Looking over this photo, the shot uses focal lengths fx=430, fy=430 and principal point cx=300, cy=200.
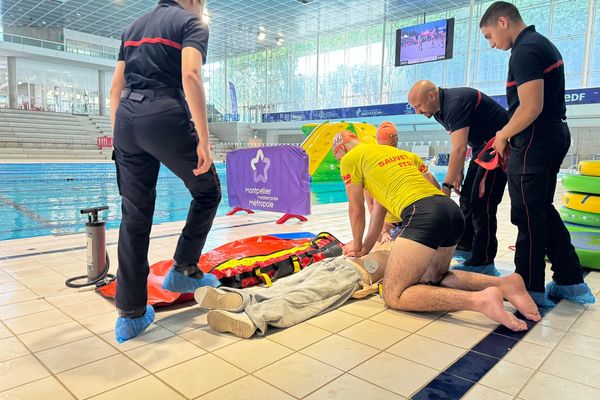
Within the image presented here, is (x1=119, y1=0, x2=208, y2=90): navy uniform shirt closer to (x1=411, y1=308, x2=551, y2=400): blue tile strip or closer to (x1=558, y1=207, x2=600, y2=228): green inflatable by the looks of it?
(x1=411, y1=308, x2=551, y2=400): blue tile strip

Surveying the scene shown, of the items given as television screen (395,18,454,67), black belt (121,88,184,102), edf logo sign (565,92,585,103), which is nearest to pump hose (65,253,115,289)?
black belt (121,88,184,102)

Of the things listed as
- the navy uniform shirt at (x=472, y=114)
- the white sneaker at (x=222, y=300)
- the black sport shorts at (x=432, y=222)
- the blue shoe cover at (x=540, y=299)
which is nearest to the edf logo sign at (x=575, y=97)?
the navy uniform shirt at (x=472, y=114)

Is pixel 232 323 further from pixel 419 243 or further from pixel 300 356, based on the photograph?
pixel 419 243

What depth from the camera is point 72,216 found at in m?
7.42

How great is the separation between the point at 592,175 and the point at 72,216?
753cm

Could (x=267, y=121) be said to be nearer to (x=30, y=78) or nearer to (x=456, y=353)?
(x=30, y=78)

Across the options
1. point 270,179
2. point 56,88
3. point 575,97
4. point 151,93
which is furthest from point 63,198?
point 56,88

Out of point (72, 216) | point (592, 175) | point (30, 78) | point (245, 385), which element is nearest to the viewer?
point (245, 385)

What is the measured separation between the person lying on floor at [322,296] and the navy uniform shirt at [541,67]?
115 centimetres

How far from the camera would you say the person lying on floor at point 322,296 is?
2348mm

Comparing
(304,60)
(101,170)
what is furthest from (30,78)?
(304,60)

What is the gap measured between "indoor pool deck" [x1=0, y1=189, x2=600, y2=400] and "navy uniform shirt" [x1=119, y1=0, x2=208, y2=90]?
1.36 metres

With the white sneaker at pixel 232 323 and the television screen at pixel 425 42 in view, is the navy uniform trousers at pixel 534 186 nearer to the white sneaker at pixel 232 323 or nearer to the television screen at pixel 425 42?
the white sneaker at pixel 232 323

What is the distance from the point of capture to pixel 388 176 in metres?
2.79
